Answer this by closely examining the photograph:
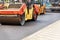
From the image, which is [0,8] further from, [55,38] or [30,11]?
[55,38]

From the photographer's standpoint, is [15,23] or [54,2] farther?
[54,2]

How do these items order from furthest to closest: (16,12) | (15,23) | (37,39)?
1. (15,23)
2. (16,12)
3. (37,39)

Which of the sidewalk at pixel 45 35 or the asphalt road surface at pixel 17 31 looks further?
the asphalt road surface at pixel 17 31

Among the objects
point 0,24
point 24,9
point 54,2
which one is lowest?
point 54,2

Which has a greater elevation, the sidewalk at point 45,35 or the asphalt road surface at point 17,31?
the sidewalk at point 45,35

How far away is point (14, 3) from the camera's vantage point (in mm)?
17188

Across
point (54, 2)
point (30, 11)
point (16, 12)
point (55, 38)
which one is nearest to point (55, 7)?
point (54, 2)

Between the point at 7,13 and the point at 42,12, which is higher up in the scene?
the point at 7,13

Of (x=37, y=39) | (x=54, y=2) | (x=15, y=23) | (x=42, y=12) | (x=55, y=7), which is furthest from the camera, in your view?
(x=54, y=2)

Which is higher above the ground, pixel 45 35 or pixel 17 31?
pixel 45 35

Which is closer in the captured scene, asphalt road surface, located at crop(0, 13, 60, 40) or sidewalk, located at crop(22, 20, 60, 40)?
sidewalk, located at crop(22, 20, 60, 40)

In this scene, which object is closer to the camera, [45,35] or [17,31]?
[45,35]

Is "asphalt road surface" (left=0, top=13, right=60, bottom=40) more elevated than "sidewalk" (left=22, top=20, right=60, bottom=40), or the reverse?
"sidewalk" (left=22, top=20, right=60, bottom=40)

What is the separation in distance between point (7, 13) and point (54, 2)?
23.9m
